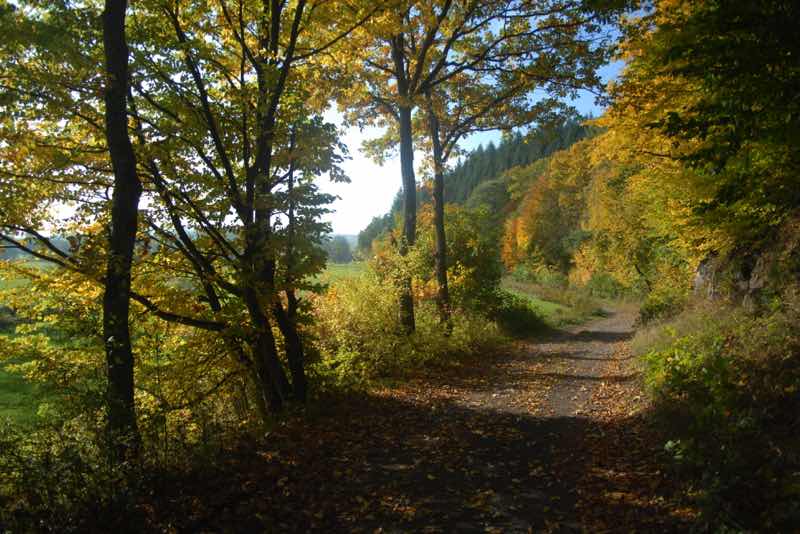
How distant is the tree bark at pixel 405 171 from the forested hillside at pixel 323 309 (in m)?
0.12

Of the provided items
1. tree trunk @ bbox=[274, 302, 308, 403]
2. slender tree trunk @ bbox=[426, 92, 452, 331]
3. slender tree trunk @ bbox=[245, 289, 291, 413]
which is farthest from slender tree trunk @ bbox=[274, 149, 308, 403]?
slender tree trunk @ bbox=[426, 92, 452, 331]

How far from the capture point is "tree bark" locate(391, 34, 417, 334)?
12438mm

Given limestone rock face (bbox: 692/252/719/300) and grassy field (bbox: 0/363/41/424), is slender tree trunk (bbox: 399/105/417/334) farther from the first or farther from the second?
grassy field (bbox: 0/363/41/424)

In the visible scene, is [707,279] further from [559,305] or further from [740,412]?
[559,305]

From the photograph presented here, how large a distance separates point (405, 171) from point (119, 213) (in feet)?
28.1

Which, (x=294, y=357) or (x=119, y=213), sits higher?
(x=119, y=213)

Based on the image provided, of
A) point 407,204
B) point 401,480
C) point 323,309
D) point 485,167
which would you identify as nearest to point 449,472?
point 401,480

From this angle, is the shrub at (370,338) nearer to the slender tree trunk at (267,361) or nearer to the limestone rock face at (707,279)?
the slender tree trunk at (267,361)

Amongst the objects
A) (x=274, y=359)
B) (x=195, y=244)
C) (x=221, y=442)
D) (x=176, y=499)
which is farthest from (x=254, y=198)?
(x=176, y=499)

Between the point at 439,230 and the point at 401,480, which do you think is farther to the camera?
the point at 439,230

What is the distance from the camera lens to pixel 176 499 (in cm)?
457

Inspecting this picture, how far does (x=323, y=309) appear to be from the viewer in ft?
38.7

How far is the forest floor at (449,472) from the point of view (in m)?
4.40

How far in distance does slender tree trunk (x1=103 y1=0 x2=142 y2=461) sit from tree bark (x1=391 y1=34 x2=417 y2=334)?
7.28 m
